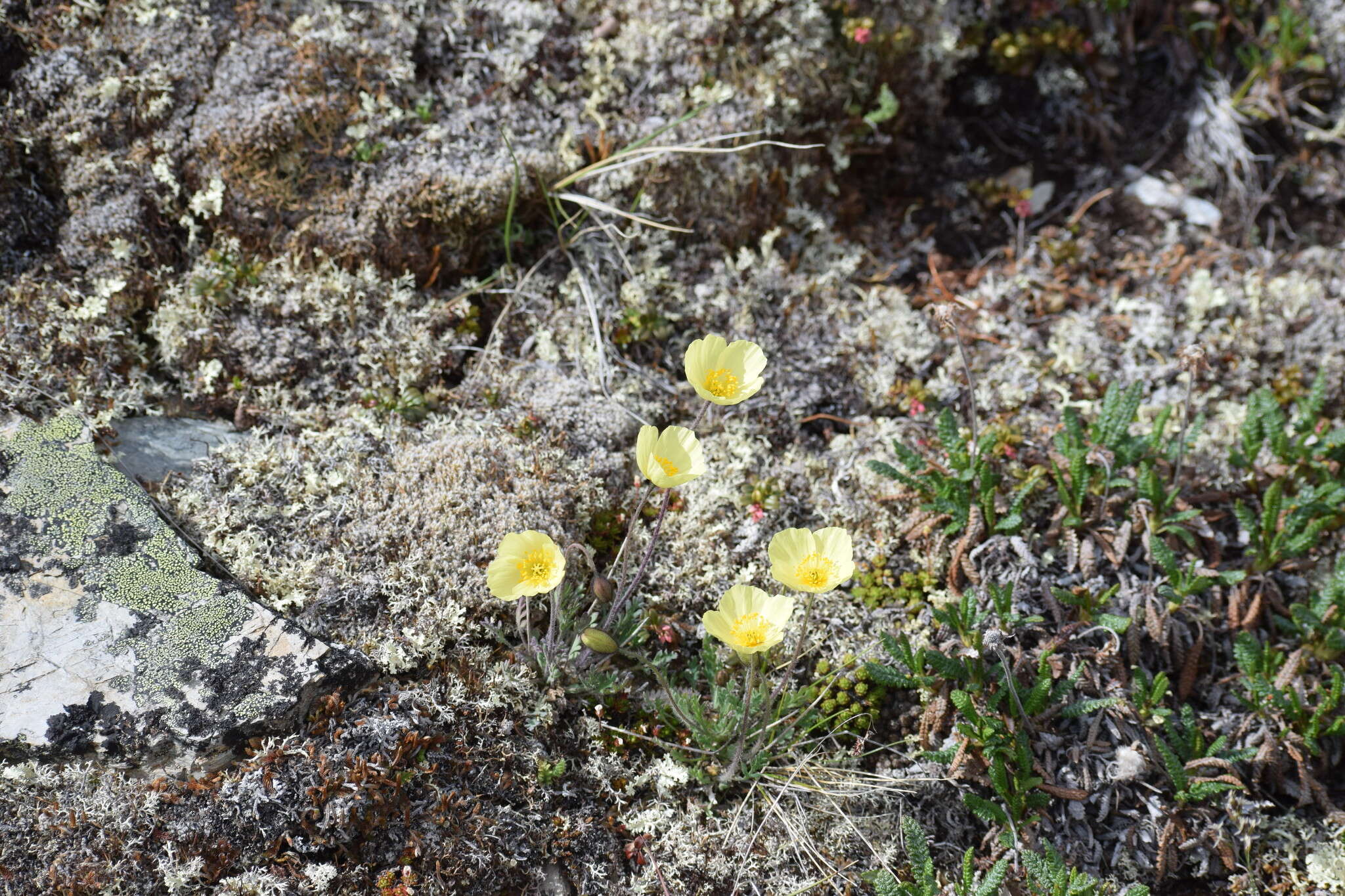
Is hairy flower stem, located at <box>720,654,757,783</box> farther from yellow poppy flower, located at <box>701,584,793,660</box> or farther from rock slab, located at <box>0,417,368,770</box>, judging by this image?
rock slab, located at <box>0,417,368,770</box>

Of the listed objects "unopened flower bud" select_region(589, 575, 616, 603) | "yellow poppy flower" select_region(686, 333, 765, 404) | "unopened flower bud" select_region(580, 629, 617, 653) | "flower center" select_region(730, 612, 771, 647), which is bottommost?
"unopened flower bud" select_region(580, 629, 617, 653)

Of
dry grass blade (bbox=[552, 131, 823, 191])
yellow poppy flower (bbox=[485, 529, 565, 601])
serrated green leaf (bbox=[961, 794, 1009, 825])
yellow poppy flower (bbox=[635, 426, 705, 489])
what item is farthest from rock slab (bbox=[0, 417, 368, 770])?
dry grass blade (bbox=[552, 131, 823, 191])

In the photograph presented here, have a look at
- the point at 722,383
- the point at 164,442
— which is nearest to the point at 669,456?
the point at 722,383

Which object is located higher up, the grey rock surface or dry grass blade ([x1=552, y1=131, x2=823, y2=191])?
dry grass blade ([x1=552, y1=131, x2=823, y2=191])

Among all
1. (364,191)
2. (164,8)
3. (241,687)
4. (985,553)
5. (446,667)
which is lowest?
(985,553)

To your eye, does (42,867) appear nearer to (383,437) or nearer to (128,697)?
(128,697)

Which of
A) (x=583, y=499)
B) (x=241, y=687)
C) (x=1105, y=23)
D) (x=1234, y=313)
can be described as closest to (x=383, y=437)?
(x=583, y=499)
